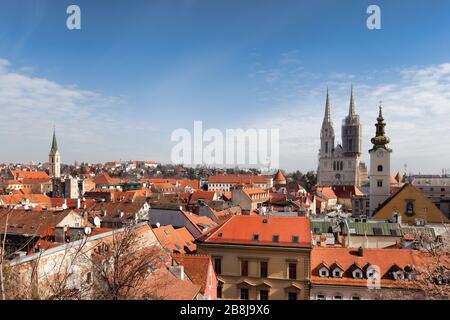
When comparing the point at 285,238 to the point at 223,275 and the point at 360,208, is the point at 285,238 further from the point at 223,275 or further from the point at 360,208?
the point at 360,208

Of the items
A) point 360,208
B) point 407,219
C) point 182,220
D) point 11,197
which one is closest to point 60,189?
point 11,197

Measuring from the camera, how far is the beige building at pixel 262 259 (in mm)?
17438

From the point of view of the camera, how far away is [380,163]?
42656 mm

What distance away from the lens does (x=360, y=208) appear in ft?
174

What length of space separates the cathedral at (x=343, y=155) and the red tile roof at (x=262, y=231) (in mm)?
77967

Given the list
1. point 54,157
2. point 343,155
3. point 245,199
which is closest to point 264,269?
point 245,199

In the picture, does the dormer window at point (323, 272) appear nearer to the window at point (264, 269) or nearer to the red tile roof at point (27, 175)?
the window at point (264, 269)

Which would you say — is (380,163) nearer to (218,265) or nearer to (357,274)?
(357,274)

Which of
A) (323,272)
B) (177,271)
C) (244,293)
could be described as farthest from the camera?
(244,293)

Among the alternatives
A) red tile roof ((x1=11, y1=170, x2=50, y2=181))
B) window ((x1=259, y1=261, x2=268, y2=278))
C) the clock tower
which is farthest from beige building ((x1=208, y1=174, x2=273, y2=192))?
window ((x1=259, y1=261, x2=268, y2=278))

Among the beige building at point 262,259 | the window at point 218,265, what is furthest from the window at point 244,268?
the window at point 218,265

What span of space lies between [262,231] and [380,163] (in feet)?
96.0

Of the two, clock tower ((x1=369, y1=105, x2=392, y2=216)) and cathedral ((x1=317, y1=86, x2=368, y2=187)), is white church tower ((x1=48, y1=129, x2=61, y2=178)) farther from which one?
clock tower ((x1=369, y1=105, x2=392, y2=216))

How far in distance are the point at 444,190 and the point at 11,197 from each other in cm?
7582
